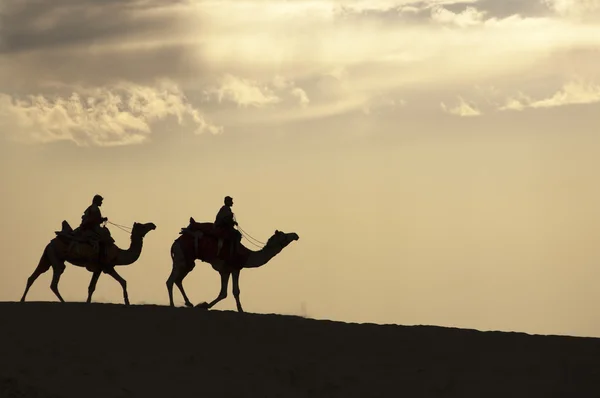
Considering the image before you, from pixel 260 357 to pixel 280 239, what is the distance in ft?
20.9

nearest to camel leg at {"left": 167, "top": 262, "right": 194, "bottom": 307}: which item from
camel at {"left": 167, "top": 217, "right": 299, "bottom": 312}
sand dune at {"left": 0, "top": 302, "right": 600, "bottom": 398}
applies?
camel at {"left": 167, "top": 217, "right": 299, "bottom": 312}

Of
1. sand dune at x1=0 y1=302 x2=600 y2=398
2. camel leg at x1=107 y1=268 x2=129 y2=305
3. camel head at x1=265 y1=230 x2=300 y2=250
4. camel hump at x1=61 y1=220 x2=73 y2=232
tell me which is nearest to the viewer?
sand dune at x1=0 y1=302 x2=600 y2=398

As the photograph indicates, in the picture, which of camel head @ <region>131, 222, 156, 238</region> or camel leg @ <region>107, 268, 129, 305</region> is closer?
camel leg @ <region>107, 268, 129, 305</region>

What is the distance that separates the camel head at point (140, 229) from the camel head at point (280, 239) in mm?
2922

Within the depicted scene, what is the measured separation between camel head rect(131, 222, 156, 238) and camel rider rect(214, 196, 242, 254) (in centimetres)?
235

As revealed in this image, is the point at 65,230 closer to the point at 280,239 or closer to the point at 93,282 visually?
the point at 93,282

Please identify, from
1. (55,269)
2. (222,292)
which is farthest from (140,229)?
(222,292)

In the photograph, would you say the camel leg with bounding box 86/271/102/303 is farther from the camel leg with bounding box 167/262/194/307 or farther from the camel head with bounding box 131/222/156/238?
the camel leg with bounding box 167/262/194/307

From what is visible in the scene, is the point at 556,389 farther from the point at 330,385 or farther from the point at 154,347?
the point at 154,347

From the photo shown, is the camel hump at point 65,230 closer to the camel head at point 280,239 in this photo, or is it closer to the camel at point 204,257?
the camel at point 204,257

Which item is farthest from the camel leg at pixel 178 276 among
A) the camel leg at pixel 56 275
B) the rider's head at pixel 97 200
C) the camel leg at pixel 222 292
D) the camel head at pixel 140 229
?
the camel leg at pixel 56 275

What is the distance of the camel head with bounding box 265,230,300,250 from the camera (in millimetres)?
32375

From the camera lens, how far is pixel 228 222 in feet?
102

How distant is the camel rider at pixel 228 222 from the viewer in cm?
3096
